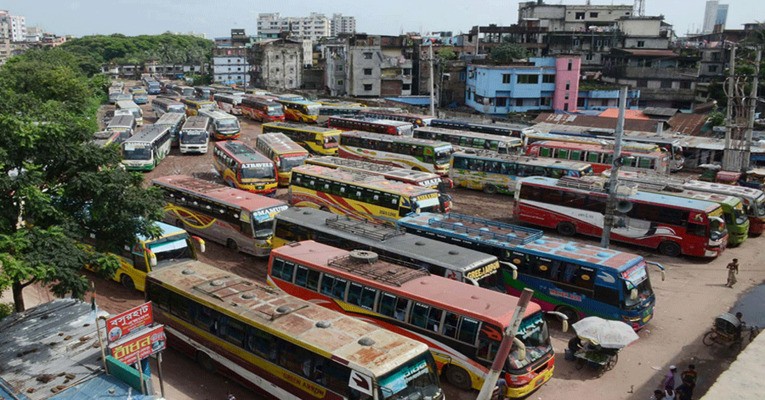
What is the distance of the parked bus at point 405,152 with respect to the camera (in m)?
36.6

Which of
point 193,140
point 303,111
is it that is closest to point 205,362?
point 193,140

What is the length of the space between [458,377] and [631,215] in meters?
15.0

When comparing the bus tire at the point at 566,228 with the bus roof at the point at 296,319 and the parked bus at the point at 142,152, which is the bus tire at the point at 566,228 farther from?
the parked bus at the point at 142,152

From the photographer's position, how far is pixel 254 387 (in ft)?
44.6

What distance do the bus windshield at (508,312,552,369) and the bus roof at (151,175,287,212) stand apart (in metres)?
13.0

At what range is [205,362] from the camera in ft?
48.9

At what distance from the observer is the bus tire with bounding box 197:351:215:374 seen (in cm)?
1470

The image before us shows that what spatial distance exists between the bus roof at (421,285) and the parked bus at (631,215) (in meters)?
10.3

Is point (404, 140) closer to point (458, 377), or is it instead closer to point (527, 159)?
point (527, 159)

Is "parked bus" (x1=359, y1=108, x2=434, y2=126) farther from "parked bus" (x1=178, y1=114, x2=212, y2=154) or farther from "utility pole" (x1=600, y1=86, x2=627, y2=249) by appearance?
"utility pole" (x1=600, y1=86, x2=627, y2=249)

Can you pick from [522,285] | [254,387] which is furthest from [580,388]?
[254,387]

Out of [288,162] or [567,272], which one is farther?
[288,162]

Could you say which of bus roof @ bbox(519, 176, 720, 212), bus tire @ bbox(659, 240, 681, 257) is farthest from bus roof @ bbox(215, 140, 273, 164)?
bus tire @ bbox(659, 240, 681, 257)

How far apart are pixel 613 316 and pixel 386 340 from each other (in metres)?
8.42
